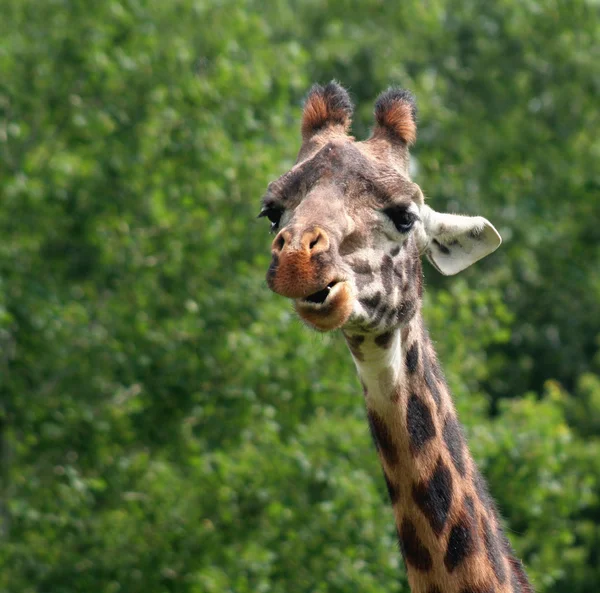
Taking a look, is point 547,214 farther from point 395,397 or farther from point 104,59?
point 395,397

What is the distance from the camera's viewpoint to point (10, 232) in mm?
13133

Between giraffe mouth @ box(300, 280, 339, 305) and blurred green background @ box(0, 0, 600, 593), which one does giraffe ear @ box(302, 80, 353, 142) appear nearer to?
giraffe mouth @ box(300, 280, 339, 305)

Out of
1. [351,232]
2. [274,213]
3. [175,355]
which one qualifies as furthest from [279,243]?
[175,355]

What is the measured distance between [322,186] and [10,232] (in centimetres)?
830

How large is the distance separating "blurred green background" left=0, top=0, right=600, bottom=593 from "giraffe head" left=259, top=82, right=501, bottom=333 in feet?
18.0

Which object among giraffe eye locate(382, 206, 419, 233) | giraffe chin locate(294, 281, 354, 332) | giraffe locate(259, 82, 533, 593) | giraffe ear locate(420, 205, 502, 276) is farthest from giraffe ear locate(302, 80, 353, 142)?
giraffe chin locate(294, 281, 354, 332)

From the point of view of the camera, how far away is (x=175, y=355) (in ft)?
41.4

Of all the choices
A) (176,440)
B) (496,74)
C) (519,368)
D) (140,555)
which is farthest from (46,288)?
(496,74)

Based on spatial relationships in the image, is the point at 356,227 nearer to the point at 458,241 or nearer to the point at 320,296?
the point at 320,296

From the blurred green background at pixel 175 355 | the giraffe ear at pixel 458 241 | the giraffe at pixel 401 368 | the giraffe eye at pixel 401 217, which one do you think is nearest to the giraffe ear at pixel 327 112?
the giraffe at pixel 401 368

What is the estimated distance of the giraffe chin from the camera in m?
5.04

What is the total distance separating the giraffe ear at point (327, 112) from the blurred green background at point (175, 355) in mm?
5619

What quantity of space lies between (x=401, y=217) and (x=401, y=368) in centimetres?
65

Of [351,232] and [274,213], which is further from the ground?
[274,213]
